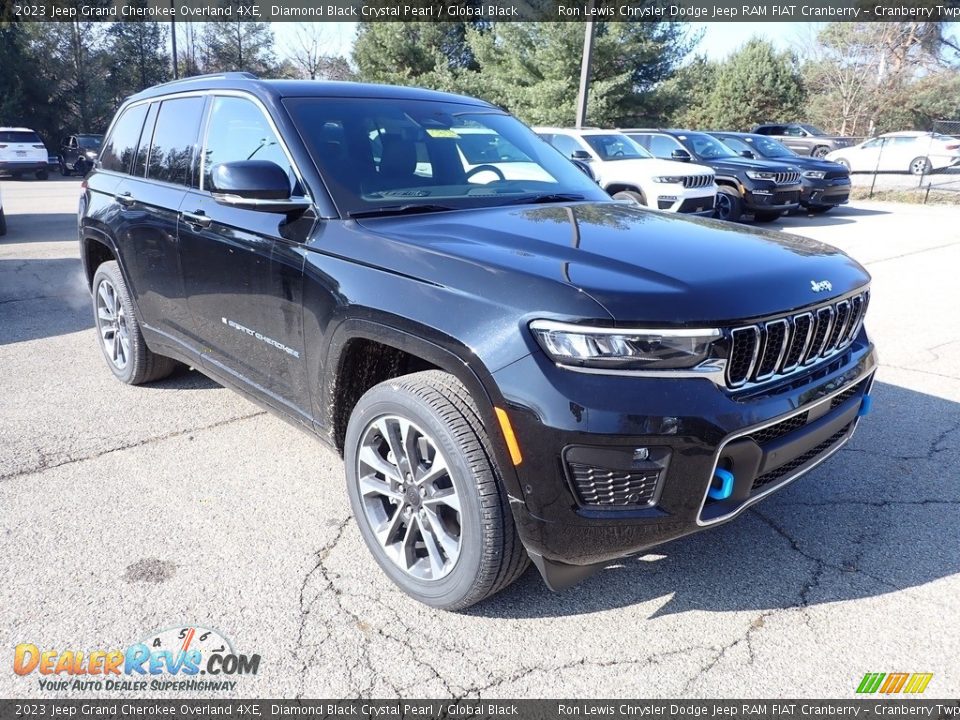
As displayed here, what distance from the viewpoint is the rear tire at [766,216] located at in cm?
1410

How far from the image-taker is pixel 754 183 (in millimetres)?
13289

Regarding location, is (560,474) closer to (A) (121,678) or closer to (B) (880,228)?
(A) (121,678)

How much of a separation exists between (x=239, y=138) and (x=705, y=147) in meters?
13.3

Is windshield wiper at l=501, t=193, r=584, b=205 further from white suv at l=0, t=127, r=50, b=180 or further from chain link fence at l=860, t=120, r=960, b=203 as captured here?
white suv at l=0, t=127, r=50, b=180

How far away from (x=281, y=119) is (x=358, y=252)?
0.91m

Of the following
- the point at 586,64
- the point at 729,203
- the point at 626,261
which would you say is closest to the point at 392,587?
the point at 626,261

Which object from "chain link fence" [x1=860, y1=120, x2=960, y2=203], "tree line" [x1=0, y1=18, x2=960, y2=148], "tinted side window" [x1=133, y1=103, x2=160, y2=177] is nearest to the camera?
"tinted side window" [x1=133, y1=103, x2=160, y2=177]

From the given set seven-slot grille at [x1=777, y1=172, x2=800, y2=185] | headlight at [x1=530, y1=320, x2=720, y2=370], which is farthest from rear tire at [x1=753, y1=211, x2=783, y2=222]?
headlight at [x1=530, y1=320, x2=720, y2=370]

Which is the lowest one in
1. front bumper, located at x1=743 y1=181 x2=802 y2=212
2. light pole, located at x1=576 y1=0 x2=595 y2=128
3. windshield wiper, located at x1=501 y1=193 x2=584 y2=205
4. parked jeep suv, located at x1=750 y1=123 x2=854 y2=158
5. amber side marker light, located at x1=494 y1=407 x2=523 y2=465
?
amber side marker light, located at x1=494 y1=407 x2=523 y2=465

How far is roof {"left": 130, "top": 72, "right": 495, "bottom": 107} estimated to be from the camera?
338cm

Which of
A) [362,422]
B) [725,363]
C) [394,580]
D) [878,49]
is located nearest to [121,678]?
[394,580]

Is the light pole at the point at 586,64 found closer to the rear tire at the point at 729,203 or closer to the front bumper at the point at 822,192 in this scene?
the rear tire at the point at 729,203

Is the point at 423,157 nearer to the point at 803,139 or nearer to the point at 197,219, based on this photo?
the point at 197,219

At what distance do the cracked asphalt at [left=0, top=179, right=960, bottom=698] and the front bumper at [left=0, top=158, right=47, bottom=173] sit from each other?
2385 cm
